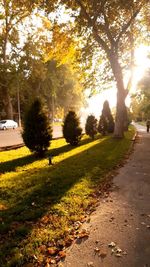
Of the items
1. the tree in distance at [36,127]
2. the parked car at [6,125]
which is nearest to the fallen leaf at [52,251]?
the tree in distance at [36,127]

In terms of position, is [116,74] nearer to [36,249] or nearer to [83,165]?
[83,165]

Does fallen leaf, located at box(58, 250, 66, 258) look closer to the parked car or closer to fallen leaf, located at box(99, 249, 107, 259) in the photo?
fallen leaf, located at box(99, 249, 107, 259)

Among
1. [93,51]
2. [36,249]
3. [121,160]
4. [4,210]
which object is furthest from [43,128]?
[93,51]

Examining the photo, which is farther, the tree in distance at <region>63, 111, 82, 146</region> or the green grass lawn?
the tree in distance at <region>63, 111, 82, 146</region>

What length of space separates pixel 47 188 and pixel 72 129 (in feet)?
36.3

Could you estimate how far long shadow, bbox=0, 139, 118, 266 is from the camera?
6.21 metres

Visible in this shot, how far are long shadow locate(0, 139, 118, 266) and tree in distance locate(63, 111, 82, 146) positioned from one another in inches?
201

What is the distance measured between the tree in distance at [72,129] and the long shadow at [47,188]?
16.7 ft

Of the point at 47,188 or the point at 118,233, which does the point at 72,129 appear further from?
the point at 118,233

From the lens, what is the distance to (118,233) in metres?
5.68

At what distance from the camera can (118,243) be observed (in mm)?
5250

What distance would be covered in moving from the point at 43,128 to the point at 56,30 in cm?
1391

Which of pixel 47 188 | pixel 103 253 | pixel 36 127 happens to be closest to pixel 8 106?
pixel 36 127

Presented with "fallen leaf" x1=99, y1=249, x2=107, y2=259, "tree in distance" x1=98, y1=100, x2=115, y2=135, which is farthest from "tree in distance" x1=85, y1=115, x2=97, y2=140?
"fallen leaf" x1=99, y1=249, x2=107, y2=259
